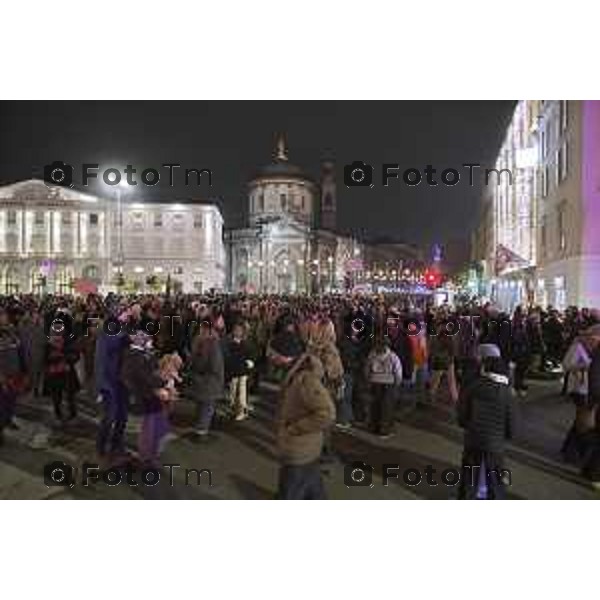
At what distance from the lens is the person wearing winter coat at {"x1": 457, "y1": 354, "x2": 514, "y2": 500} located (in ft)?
25.1

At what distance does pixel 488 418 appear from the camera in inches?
301

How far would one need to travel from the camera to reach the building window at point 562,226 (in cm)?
2828

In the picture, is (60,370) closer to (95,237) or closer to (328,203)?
(95,237)

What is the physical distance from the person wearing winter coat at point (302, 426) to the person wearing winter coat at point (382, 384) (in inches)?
183

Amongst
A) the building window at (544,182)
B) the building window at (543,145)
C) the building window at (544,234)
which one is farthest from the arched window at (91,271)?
the building window at (544,234)

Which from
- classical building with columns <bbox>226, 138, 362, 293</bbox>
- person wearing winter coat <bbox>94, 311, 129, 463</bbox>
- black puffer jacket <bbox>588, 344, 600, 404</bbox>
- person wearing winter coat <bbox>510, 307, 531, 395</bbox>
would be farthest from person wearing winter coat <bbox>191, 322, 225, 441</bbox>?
classical building with columns <bbox>226, 138, 362, 293</bbox>

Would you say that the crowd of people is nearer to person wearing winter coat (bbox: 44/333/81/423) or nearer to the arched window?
person wearing winter coat (bbox: 44/333/81/423)

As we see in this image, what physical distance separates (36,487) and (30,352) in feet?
16.1

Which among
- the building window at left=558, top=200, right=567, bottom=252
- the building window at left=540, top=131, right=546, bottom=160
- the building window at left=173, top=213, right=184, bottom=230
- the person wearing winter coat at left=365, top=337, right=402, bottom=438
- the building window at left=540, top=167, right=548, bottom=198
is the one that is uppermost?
the building window at left=173, top=213, right=184, bottom=230

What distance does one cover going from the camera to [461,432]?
39.0 feet

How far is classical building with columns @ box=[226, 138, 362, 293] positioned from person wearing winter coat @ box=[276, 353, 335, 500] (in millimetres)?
102470
